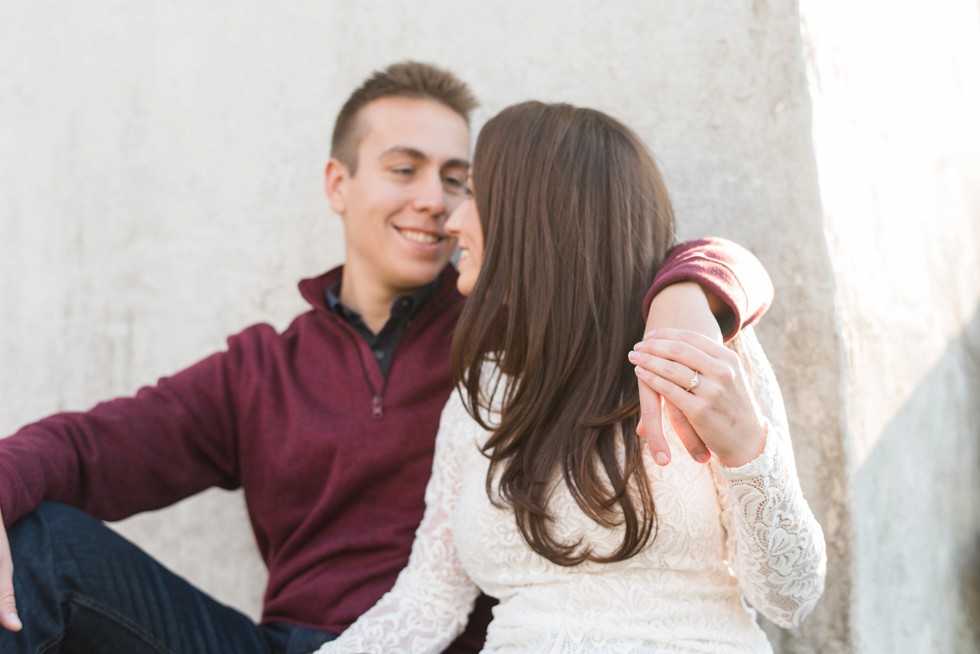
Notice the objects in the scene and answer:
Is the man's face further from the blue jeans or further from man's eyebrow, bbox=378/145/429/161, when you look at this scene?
the blue jeans

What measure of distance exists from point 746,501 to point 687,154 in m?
1.00

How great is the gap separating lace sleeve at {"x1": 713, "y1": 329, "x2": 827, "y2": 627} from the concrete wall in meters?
0.51

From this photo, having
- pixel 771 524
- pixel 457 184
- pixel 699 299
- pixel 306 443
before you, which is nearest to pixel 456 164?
pixel 457 184

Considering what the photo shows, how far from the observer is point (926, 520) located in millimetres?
2402

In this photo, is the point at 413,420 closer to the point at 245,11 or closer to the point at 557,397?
the point at 557,397

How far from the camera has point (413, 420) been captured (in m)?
2.24

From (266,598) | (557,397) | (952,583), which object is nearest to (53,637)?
(266,598)

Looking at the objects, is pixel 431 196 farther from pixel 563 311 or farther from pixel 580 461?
pixel 580 461

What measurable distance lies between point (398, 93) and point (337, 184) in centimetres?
26

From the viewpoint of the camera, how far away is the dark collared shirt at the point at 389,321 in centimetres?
234

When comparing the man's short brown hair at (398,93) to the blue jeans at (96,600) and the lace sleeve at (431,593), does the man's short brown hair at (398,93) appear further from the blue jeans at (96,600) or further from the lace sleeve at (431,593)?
the blue jeans at (96,600)

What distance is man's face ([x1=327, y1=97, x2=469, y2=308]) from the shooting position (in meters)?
2.42

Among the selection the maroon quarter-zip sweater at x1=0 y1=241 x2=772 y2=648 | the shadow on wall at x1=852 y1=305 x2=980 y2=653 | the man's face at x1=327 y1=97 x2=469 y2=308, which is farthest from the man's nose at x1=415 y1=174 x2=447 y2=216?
the shadow on wall at x1=852 y1=305 x2=980 y2=653

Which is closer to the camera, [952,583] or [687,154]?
[687,154]
